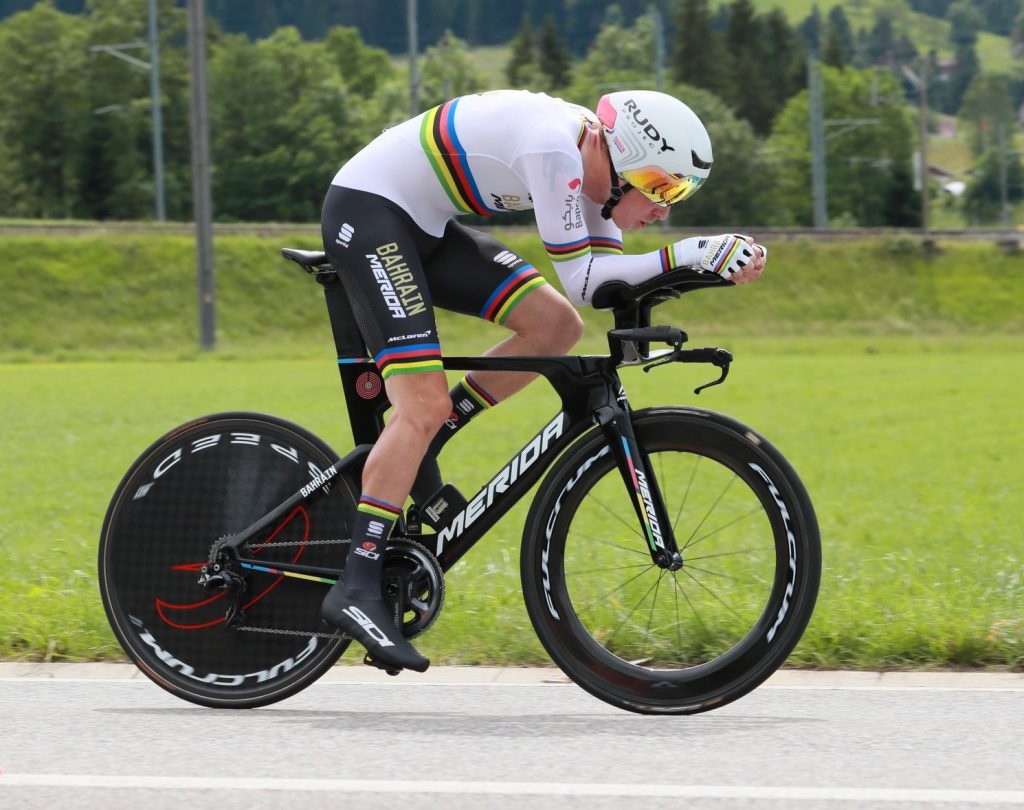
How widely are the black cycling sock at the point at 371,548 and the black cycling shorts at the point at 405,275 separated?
39cm

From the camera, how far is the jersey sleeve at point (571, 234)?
14.7ft

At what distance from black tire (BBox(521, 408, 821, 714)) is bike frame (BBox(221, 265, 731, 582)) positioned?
0.06m

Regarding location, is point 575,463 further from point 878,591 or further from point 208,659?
point 878,591

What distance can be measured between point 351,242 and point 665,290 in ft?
2.99

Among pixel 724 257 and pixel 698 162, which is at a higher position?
pixel 698 162

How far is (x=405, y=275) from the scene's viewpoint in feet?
15.5

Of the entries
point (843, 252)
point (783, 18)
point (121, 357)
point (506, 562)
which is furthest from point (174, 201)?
point (506, 562)

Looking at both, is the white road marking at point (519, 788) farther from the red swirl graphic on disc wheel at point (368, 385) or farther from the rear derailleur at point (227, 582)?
the red swirl graphic on disc wheel at point (368, 385)

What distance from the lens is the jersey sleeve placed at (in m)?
4.49

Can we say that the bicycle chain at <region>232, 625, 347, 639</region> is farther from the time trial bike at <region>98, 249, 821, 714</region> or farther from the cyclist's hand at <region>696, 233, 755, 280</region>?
the cyclist's hand at <region>696, 233, 755, 280</region>

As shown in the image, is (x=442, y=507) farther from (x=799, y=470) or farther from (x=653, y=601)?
(x=799, y=470)

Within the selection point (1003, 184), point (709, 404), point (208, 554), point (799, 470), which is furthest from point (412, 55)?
point (1003, 184)

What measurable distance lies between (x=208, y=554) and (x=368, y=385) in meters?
0.72

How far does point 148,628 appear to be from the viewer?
199 inches
